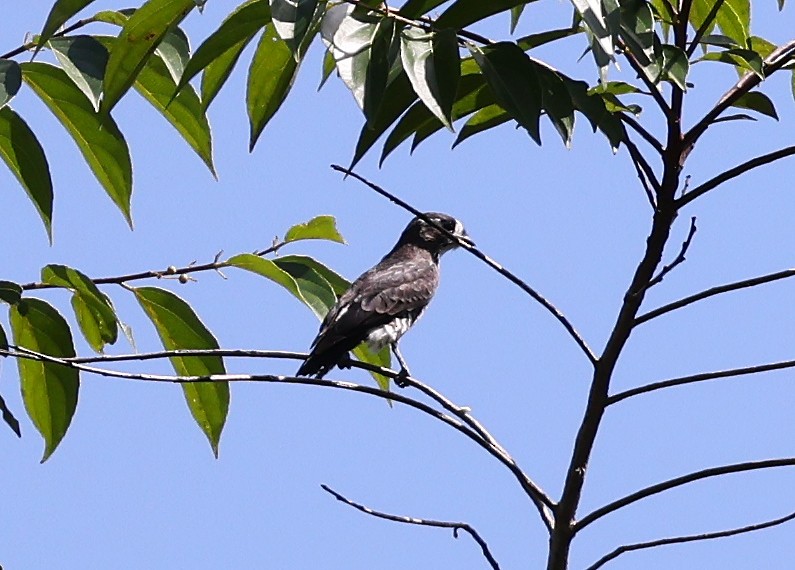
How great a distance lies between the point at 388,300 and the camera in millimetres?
6410

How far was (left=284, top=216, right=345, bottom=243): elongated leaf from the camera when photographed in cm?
365

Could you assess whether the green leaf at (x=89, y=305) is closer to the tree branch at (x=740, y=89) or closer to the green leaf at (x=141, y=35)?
the green leaf at (x=141, y=35)

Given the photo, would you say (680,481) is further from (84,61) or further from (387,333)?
(387,333)

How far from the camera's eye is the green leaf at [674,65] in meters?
1.99

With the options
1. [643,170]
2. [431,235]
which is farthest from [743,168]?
[431,235]

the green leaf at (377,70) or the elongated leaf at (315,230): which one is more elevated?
the elongated leaf at (315,230)

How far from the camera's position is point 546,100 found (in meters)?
2.07

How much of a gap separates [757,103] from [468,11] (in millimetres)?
557

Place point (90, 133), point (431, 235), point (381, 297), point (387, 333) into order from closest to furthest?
point (90, 133) → point (387, 333) → point (381, 297) → point (431, 235)

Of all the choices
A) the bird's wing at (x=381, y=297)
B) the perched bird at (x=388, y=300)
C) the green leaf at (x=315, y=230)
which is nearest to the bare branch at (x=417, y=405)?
the green leaf at (x=315, y=230)

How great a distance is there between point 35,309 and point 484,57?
4.66 ft

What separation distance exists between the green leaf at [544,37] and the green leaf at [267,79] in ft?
1.32

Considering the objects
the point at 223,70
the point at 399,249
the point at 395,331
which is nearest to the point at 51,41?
the point at 223,70

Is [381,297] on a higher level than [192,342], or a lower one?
higher
